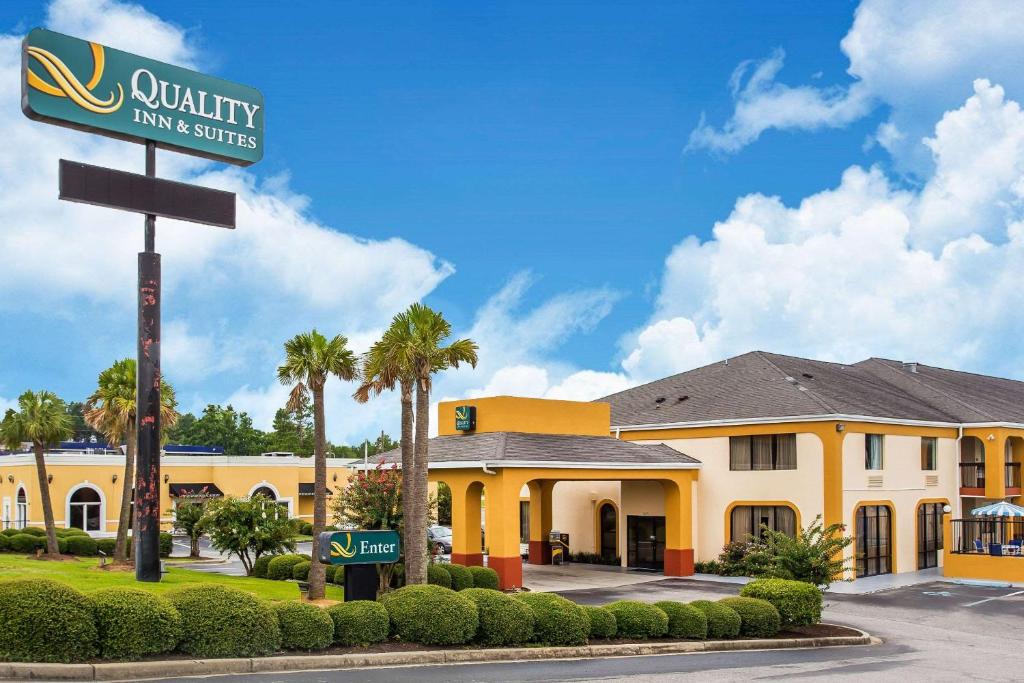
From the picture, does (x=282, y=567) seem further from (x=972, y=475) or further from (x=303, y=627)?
(x=972, y=475)

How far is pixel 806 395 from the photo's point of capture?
124ft

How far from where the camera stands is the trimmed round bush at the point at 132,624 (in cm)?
1557

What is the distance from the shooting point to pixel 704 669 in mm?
18906

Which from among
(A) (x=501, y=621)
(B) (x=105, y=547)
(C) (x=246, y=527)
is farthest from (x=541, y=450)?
(B) (x=105, y=547)

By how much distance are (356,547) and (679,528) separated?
18.7 metres

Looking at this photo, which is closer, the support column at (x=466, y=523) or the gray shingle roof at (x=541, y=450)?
the gray shingle roof at (x=541, y=450)

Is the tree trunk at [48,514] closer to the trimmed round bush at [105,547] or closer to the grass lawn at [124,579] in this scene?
the trimmed round bush at [105,547]

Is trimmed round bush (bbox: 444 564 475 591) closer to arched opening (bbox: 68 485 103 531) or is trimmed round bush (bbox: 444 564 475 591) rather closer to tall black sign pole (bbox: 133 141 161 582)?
tall black sign pole (bbox: 133 141 161 582)

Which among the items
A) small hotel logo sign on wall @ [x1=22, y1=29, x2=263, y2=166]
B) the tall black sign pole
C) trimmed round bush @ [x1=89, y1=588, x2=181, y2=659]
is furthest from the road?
small hotel logo sign on wall @ [x1=22, y1=29, x2=263, y2=166]

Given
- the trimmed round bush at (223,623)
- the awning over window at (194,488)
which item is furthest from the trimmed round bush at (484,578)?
the awning over window at (194,488)

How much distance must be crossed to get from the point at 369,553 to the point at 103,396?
18.2 meters

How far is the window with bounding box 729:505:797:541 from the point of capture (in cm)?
3675

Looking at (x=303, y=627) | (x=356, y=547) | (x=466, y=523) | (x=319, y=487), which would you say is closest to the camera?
(x=303, y=627)

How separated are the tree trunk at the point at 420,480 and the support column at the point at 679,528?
14226mm
